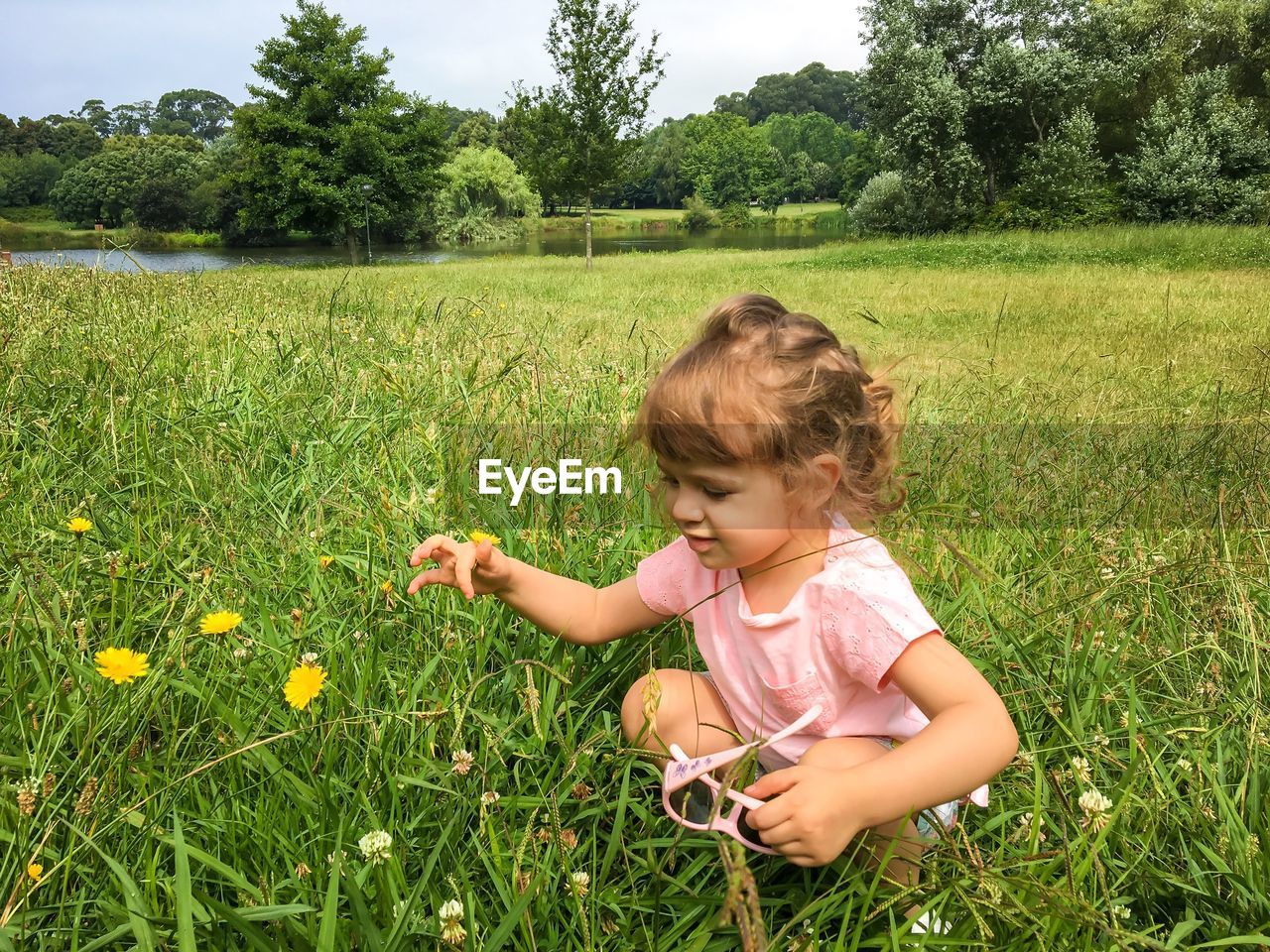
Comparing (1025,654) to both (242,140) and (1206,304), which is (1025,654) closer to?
(1206,304)

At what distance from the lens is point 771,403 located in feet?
4.42

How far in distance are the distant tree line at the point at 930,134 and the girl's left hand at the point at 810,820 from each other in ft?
79.5

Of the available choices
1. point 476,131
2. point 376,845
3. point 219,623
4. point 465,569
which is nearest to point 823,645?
point 465,569

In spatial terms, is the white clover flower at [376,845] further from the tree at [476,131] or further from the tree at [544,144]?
the tree at [476,131]

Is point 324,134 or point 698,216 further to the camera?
point 698,216

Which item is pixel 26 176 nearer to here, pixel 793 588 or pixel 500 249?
pixel 500 249

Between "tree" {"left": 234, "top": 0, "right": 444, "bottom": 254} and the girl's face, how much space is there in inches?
1278

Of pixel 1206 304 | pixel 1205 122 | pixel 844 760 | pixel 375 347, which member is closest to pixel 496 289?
pixel 375 347

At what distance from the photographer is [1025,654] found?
1685 mm

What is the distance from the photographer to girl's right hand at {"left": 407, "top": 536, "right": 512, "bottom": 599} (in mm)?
1424

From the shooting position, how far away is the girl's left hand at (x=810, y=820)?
3.39 ft

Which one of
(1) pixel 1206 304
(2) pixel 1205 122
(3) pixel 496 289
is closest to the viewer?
(1) pixel 1206 304

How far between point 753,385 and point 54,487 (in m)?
2.10

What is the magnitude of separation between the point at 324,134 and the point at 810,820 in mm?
35203
